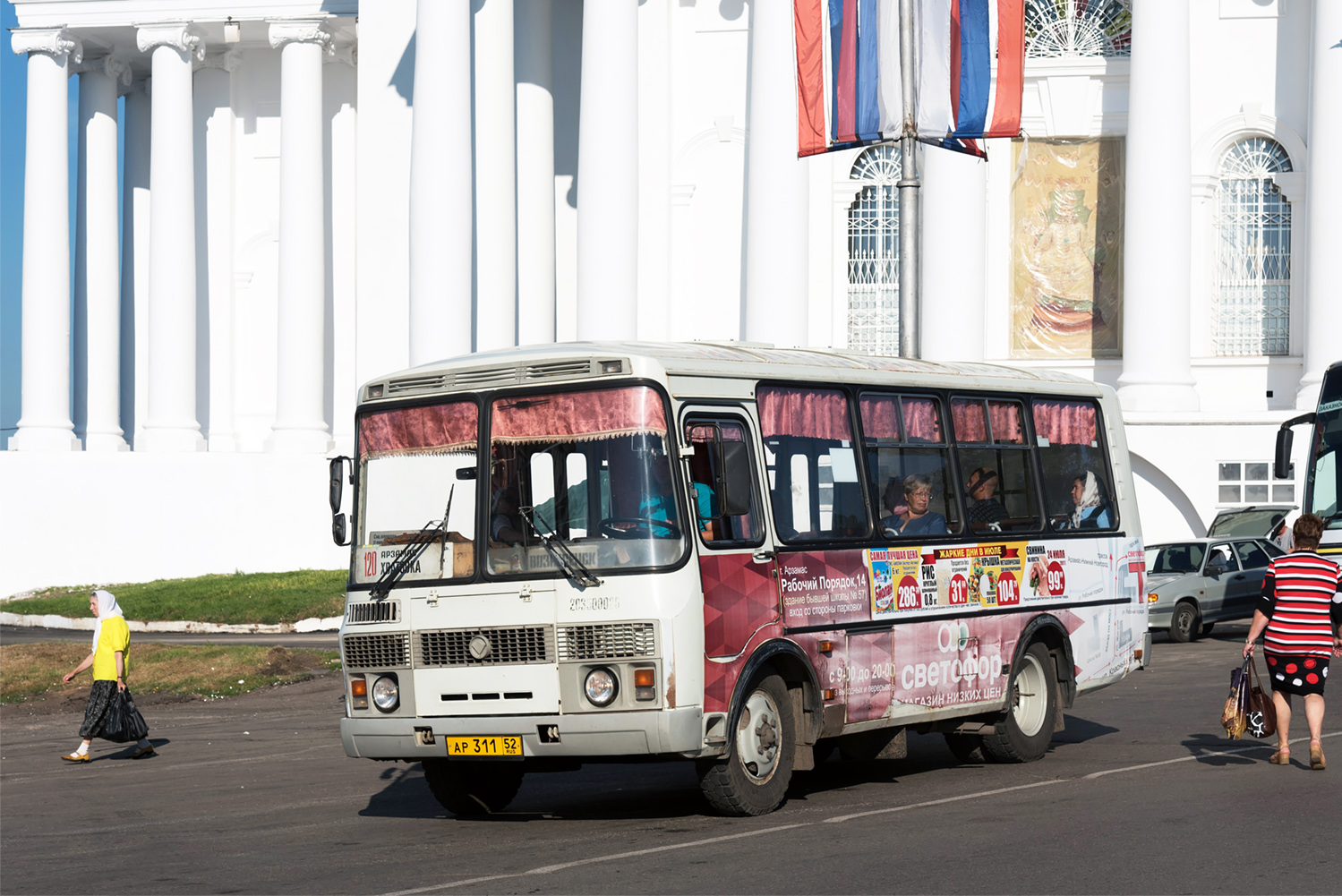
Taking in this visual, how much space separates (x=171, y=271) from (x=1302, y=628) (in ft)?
113

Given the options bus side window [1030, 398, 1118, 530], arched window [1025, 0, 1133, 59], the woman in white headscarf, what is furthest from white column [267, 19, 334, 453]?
bus side window [1030, 398, 1118, 530]

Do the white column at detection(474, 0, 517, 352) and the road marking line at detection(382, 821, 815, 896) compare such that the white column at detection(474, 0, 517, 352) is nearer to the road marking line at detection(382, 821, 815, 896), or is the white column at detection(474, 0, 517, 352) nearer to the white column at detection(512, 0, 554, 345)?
the white column at detection(512, 0, 554, 345)

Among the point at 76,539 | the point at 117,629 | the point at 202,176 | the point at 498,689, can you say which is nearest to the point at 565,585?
the point at 498,689

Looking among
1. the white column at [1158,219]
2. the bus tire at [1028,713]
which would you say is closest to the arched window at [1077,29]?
the white column at [1158,219]

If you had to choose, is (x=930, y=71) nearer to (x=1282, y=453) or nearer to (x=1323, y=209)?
(x=1282, y=453)

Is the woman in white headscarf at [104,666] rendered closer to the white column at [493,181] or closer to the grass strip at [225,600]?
the grass strip at [225,600]

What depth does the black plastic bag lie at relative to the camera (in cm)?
1518

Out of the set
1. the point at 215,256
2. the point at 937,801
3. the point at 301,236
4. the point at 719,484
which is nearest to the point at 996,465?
the point at 937,801

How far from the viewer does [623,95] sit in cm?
3509

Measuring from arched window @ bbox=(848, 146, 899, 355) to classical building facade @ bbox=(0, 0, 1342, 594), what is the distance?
0.21 feet

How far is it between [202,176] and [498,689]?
3754cm

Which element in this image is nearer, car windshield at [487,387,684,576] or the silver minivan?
car windshield at [487,387,684,576]

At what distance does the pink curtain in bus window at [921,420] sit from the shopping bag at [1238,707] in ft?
8.79

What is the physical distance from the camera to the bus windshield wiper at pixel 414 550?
10719 millimetres
